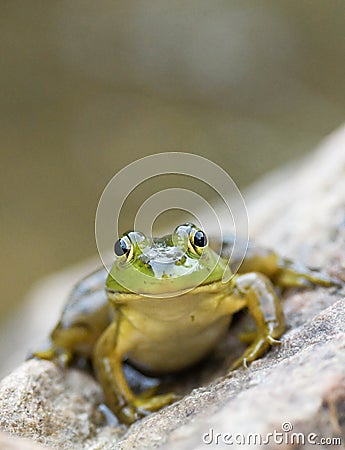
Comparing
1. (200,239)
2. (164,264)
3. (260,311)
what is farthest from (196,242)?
(260,311)

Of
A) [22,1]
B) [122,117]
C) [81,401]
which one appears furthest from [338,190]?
[22,1]

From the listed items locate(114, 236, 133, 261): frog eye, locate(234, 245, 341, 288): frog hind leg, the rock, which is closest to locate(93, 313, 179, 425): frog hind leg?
locate(114, 236, 133, 261): frog eye

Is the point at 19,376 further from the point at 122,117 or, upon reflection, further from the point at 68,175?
the point at 122,117

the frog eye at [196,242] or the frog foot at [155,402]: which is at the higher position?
the frog eye at [196,242]

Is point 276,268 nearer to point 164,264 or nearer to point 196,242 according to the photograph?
point 196,242

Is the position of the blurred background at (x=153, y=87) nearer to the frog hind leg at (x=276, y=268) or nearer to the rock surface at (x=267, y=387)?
the rock surface at (x=267, y=387)

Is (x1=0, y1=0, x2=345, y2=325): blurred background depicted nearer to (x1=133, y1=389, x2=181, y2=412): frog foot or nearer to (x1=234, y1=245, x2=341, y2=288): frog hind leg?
(x1=234, y1=245, x2=341, y2=288): frog hind leg

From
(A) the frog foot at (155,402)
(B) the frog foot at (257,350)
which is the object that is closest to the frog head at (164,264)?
(B) the frog foot at (257,350)
